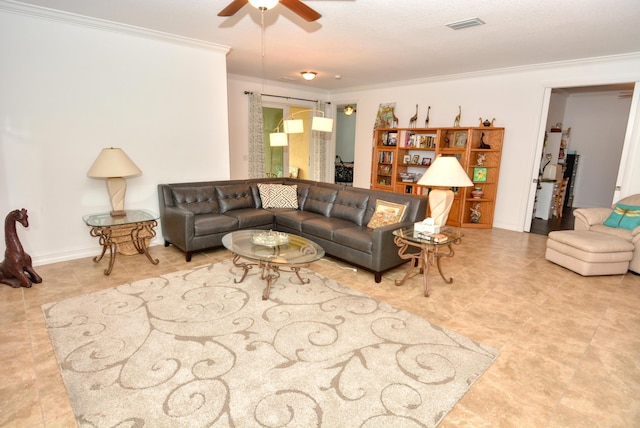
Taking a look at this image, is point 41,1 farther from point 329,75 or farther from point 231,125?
point 329,75

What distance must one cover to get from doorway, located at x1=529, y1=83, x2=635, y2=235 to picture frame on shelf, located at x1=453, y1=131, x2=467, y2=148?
7.14 ft

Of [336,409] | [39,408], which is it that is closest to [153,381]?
[39,408]

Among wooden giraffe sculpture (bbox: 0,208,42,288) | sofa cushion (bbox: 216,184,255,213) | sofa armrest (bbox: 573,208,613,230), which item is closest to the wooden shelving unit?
sofa armrest (bbox: 573,208,613,230)

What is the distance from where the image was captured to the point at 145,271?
3.77 metres

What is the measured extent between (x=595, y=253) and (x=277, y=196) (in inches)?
162

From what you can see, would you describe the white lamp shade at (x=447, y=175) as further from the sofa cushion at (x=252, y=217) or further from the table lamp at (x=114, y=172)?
the table lamp at (x=114, y=172)

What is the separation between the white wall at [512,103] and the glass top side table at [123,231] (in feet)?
10.4

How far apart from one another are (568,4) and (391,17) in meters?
1.60

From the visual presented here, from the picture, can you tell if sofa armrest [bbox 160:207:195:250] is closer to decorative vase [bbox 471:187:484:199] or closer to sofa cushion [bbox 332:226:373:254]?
sofa cushion [bbox 332:226:373:254]

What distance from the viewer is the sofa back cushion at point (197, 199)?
4.53 meters

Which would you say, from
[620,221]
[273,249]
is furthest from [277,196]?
[620,221]

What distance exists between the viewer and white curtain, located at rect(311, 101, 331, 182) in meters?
8.45

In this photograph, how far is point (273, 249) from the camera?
10.9ft

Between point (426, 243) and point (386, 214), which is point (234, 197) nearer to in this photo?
point (386, 214)
